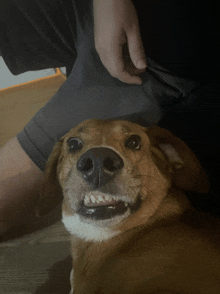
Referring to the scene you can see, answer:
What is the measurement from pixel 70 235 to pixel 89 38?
67 centimetres

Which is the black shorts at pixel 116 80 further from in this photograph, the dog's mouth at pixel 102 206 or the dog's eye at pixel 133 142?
the dog's mouth at pixel 102 206

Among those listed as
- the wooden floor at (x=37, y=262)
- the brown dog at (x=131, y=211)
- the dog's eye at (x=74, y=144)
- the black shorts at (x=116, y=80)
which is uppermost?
the black shorts at (x=116, y=80)

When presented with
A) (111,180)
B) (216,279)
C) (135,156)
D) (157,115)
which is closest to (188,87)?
(157,115)

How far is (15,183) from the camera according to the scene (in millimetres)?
671

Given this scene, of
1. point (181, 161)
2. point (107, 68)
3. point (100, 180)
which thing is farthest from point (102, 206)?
point (107, 68)

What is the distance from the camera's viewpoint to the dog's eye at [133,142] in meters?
0.67

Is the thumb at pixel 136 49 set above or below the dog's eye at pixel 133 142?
above

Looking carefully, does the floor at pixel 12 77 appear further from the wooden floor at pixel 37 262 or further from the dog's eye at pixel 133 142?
the wooden floor at pixel 37 262

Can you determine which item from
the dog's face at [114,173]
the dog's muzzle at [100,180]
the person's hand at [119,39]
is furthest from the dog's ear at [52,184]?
the person's hand at [119,39]

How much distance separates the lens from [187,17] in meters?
0.58

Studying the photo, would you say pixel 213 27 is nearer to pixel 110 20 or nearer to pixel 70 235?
pixel 110 20

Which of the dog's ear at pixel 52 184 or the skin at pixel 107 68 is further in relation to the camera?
the dog's ear at pixel 52 184

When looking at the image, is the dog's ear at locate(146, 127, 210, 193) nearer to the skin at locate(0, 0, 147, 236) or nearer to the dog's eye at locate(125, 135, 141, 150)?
the dog's eye at locate(125, 135, 141, 150)

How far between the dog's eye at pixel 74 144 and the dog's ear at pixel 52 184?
4cm
